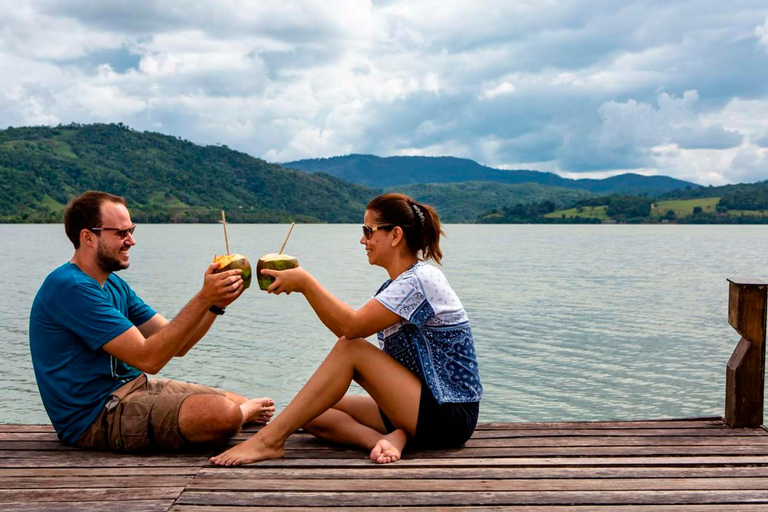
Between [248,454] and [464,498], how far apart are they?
1447mm

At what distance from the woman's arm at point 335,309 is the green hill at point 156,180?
140723mm

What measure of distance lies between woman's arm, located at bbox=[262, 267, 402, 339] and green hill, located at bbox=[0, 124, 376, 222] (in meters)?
141

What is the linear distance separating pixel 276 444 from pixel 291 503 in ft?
2.63

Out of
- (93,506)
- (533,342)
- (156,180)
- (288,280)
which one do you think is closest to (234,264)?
(288,280)

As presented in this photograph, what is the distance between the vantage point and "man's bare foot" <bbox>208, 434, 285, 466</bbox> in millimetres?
4438

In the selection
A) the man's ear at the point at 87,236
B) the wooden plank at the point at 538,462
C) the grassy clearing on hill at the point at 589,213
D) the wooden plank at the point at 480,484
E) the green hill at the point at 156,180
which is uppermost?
the green hill at the point at 156,180

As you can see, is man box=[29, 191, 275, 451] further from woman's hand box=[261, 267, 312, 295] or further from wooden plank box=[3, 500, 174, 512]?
wooden plank box=[3, 500, 174, 512]

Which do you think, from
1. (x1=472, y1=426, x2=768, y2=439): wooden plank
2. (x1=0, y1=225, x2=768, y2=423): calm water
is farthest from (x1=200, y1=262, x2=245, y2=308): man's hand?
(x1=0, y1=225, x2=768, y2=423): calm water

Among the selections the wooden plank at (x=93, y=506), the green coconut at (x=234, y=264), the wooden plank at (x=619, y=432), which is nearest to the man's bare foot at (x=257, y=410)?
the green coconut at (x=234, y=264)

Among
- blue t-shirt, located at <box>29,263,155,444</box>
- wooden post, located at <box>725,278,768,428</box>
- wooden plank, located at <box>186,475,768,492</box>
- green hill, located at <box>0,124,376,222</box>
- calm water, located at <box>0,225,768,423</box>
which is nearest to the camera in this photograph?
wooden plank, located at <box>186,475,768,492</box>

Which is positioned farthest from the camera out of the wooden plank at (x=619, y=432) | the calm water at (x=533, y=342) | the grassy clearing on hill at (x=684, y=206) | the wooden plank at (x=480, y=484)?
the grassy clearing on hill at (x=684, y=206)

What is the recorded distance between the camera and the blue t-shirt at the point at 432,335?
14.7 feet

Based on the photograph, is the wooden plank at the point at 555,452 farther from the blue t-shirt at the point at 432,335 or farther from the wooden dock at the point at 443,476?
the blue t-shirt at the point at 432,335

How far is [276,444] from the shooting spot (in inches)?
180
